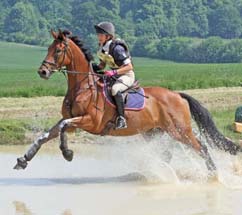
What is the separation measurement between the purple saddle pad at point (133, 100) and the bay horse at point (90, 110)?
0.21 ft

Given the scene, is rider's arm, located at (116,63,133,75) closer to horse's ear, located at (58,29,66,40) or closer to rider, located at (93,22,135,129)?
rider, located at (93,22,135,129)

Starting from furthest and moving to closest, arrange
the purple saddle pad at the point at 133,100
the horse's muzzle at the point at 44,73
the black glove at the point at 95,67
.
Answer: the black glove at the point at 95,67 < the purple saddle pad at the point at 133,100 < the horse's muzzle at the point at 44,73

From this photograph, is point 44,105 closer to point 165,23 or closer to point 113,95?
point 113,95

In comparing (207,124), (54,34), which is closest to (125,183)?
(207,124)

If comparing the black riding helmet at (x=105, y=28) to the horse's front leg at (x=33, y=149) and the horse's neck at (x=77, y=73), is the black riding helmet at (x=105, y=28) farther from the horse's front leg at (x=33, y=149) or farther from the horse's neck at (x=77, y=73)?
the horse's front leg at (x=33, y=149)

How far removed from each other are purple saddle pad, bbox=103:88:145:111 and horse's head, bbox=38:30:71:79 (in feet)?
2.51

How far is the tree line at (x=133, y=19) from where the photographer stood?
106 m

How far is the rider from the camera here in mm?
10977

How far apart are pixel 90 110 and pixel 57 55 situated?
873mm

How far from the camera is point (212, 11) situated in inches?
4801

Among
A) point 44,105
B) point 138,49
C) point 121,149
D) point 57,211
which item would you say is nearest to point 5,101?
point 44,105

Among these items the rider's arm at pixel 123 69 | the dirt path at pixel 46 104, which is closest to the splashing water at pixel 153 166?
the rider's arm at pixel 123 69

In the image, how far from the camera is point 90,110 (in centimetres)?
1088

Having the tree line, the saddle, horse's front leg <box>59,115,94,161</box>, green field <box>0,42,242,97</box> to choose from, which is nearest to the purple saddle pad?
the saddle
